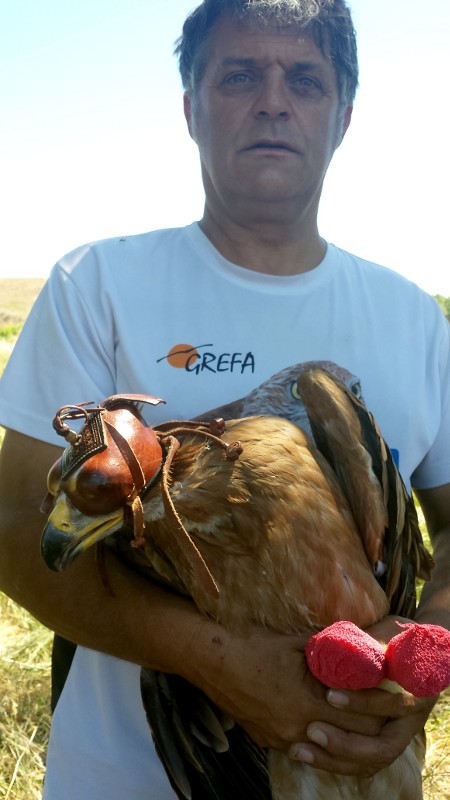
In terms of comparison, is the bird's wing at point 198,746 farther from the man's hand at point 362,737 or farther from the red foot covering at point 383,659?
the red foot covering at point 383,659

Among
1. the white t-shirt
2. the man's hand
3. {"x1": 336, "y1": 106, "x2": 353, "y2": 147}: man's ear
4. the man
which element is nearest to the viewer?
the man's hand

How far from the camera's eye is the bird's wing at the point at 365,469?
212 centimetres

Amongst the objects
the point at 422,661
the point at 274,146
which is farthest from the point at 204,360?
the point at 422,661

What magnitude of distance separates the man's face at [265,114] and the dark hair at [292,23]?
0.04 metres

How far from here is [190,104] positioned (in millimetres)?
2908

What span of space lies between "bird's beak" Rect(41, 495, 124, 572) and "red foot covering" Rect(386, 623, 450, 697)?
732 millimetres

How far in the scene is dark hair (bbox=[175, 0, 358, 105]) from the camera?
2535 millimetres

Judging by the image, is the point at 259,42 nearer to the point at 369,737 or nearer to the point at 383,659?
the point at 383,659

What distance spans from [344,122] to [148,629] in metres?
2.16

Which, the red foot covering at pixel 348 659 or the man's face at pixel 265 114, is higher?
the man's face at pixel 265 114

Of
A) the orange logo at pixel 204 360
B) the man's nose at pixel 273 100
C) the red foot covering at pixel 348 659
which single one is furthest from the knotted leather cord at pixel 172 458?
the man's nose at pixel 273 100

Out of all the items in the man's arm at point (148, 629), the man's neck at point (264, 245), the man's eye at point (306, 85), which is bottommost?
the man's arm at point (148, 629)

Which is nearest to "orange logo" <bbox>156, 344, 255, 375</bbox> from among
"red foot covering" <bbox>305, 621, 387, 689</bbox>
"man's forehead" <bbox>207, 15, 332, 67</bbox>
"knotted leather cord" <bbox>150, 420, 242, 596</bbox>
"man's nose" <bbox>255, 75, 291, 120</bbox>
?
"knotted leather cord" <bbox>150, 420, 242, 596</bbox>

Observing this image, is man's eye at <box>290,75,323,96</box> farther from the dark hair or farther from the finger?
the finger
